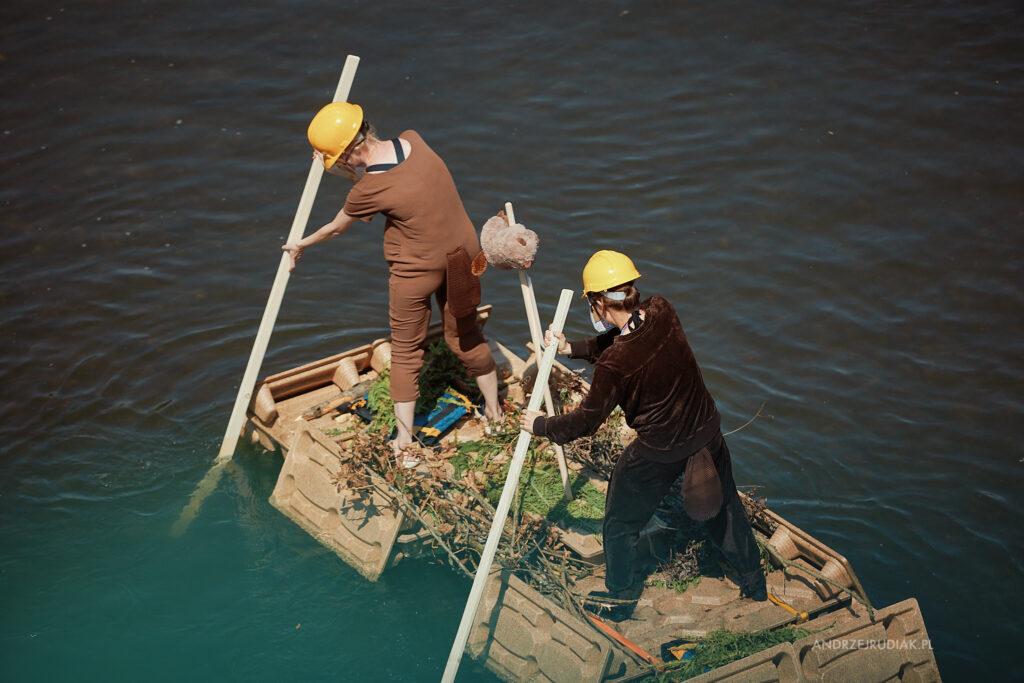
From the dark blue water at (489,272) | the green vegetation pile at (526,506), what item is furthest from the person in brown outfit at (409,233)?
the dark blue water at (489,272)

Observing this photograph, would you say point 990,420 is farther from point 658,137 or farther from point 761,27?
point 761,27

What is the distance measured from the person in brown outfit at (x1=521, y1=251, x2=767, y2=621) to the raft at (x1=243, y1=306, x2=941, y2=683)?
0.23 metres

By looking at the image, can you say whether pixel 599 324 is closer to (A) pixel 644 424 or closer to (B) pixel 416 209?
(A) pixel 644 424

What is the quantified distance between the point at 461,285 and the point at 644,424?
1.52 meters

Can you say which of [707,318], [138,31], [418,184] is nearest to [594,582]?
[418,184]

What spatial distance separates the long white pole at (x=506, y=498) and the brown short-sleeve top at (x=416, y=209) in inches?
39.6

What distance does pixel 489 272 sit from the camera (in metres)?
9.01

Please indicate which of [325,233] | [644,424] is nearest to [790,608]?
[644,424]

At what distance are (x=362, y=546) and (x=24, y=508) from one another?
8.56 ft

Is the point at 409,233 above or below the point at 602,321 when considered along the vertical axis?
above

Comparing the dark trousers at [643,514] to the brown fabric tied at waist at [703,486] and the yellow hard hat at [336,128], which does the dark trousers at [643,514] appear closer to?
the brown fabric tied at waist at [703,486]

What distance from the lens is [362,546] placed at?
5785 millimetres

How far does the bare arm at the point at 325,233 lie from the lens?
5.48m

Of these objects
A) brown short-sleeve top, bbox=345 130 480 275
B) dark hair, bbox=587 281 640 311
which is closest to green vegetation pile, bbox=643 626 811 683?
dark hair, bbox=587 281 640 311
